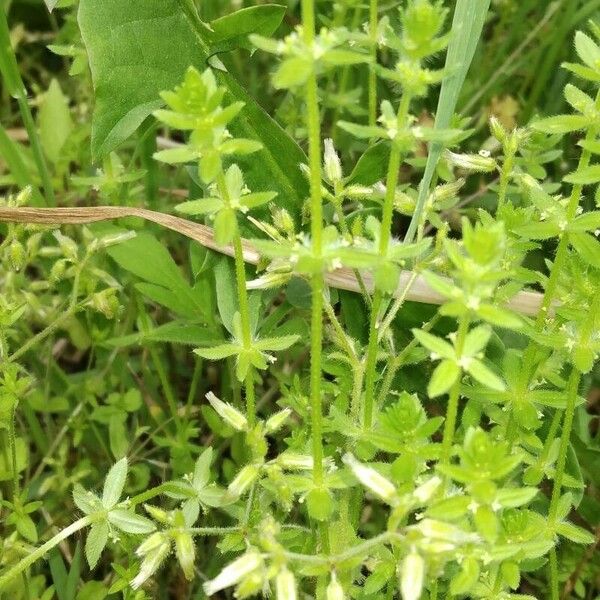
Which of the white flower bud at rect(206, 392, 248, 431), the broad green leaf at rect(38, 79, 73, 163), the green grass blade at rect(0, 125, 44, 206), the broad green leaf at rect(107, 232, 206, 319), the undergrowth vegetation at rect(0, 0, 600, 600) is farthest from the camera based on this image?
the broad green leaf at rect(38, 79, 73, 163)

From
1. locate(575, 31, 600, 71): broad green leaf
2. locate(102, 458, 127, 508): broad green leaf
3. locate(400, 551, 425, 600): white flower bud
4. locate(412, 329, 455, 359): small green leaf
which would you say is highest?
locate(575, 31, 600, 71): broad green leaf

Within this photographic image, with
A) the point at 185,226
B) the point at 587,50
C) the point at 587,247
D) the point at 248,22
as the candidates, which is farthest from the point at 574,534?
the point at 248,22

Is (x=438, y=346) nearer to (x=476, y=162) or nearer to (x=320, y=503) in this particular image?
(x=320, y=503)

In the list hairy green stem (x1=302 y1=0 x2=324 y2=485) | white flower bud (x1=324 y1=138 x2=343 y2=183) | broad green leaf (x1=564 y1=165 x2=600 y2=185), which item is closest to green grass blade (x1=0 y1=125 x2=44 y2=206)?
white flower bud (x1=324 y1=138 x2=343 y2=183)

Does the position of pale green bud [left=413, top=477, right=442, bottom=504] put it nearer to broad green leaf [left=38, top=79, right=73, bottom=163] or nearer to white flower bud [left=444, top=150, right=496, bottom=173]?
white flower bud [left=444, top=150, right=496, bottom=173]

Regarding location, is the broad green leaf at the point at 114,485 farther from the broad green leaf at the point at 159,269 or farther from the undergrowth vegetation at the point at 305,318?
the broad green leaf at the point at 159,269

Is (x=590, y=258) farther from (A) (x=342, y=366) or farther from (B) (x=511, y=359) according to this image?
(A) (x=342, y=366)

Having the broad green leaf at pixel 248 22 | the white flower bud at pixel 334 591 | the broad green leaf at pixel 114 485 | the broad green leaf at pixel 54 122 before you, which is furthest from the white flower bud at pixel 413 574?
the broad green leaf at pixel 54 122
